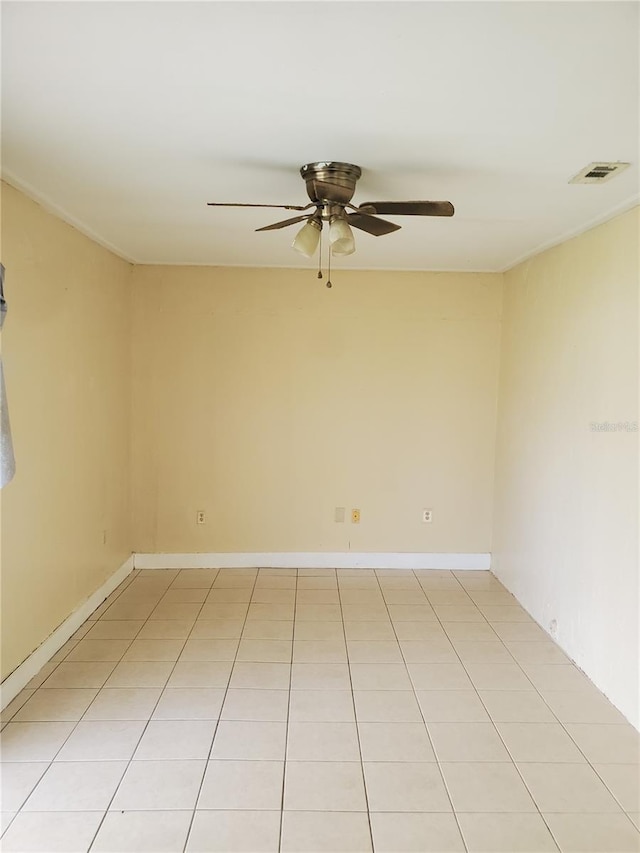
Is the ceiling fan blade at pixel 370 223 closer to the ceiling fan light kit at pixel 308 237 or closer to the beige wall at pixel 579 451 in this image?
the ceiling fan light kit at pixel 308 237

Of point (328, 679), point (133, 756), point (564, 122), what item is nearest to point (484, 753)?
point (328, 679)

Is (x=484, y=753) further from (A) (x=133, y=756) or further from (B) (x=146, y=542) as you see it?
(B) (x=146, y=542)

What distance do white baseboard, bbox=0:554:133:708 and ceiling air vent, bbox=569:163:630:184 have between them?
121 inches

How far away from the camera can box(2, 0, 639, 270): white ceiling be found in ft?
3.99

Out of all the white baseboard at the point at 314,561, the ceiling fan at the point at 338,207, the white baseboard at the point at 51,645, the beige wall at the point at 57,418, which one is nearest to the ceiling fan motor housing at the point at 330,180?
the ceiling fan at the point at 338,207

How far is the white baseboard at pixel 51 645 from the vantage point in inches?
96.0

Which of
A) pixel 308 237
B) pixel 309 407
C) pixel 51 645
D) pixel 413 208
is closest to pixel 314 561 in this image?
pixel 309 407

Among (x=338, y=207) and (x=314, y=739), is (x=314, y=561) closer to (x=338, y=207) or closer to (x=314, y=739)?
(x=314, y=739)

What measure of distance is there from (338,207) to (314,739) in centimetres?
206

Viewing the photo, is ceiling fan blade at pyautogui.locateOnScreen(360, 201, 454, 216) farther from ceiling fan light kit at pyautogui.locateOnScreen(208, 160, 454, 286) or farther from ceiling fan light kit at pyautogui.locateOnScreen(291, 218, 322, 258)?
ceiling fan light kit at pyautogui.locateOnScreen(291, 218, 322, 258)

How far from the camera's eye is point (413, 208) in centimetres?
192

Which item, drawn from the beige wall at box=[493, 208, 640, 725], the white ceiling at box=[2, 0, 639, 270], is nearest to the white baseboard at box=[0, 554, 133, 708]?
the white ceiling at box=[2, 0, 639, 270]

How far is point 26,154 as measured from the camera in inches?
78.5

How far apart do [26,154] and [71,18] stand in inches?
36.6
